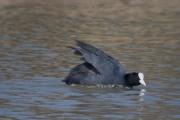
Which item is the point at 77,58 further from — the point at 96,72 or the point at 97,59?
the point at 97,59

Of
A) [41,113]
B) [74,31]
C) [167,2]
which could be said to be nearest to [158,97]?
[41,113]

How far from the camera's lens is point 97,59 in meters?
15.4

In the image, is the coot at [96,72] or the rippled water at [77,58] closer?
the rippled water at [77,58]

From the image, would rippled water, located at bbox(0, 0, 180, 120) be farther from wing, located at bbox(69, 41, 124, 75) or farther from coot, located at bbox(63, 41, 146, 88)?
wing, located at bbox(69, 41, 124, 75)

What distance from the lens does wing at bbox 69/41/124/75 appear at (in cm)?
1532

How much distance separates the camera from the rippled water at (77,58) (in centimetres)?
1312

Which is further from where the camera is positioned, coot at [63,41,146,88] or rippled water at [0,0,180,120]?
coot at [63,41,146,88]

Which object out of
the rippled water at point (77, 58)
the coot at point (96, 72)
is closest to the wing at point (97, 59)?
the coot at point (96, 72)

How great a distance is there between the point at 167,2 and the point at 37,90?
18.1 m

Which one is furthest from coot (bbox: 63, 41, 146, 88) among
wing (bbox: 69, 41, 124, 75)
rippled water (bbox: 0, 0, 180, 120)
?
rippled water (bbox: 0, 0, 180, 120)

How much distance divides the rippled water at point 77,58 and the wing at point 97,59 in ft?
1.41

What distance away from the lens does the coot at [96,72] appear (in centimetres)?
1535

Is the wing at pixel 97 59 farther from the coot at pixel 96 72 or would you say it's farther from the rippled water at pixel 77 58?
the rippled water at pixel 77 58

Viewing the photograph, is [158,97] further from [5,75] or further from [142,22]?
[142,22]
